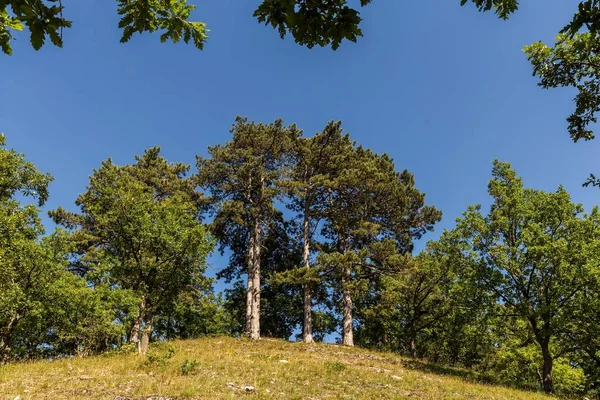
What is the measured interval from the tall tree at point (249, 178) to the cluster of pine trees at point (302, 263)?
0.18 meters

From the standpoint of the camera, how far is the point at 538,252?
1853 centimetres

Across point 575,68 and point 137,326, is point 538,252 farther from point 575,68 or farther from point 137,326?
point 137,326

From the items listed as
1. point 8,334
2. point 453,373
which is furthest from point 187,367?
point 453,373

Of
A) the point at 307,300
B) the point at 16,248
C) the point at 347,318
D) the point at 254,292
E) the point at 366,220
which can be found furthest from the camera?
the point at 366,220

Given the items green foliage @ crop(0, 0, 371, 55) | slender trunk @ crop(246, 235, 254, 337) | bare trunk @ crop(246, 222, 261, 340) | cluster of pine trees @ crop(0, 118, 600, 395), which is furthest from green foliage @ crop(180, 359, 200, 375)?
slender trunk @ crop(246, 235, 254, 337)

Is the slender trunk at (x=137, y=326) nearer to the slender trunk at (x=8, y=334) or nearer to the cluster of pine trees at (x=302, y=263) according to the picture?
the cluster of pine trees at (x=302, y=263)

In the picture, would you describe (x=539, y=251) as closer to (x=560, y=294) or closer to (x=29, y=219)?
(x=560, y=294)

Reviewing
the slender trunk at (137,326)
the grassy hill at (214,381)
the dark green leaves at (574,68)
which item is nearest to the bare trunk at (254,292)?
the slender trunk at (137,326)

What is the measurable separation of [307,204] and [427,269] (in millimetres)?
12332

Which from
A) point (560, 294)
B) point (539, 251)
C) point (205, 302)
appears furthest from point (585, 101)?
point (205, 302)

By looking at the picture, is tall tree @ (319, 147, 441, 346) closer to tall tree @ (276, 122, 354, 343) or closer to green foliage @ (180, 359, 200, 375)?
tall tree @ (276, 122, 354, 343)

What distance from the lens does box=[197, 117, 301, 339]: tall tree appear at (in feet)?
101

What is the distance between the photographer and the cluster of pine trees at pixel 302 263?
1808cm

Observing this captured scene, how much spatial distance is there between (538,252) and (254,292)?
20.1 metres
